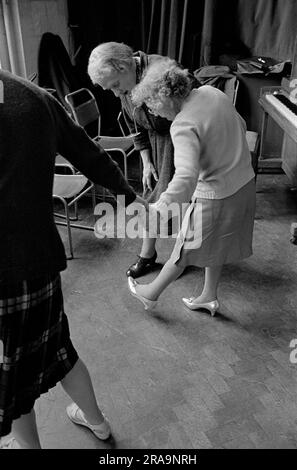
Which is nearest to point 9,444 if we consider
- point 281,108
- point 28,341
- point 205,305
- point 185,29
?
point 28,341

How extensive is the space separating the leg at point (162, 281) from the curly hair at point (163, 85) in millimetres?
756

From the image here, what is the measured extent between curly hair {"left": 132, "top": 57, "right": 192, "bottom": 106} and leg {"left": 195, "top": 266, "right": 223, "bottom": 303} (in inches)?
32.4

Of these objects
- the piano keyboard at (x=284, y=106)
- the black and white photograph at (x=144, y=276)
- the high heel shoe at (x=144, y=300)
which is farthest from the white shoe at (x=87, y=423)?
the piano keyboard at (x=284, y=106)

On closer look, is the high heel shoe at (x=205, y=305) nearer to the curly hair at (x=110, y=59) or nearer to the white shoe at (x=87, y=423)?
the white shoe at (x=87, y=423)

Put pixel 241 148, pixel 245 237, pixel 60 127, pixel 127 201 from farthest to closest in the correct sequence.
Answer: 1. pixel 245 237
2. pixel 241 148
3. pixel 127 201
4. pixel 60 127

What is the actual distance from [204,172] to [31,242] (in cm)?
95

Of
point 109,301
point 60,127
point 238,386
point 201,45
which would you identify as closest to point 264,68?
point 201,45

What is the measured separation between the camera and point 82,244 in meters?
2.97

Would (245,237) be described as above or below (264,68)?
below

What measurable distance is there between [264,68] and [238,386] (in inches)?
109

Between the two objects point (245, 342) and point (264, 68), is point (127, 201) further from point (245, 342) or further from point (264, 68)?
point (264, 68)

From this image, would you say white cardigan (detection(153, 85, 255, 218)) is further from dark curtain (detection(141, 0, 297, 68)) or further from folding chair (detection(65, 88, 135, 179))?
dark curtain (detection(141, 0, 297, 68))

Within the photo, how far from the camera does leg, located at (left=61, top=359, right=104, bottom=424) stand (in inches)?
57.5

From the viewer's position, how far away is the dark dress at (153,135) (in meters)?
2.19
